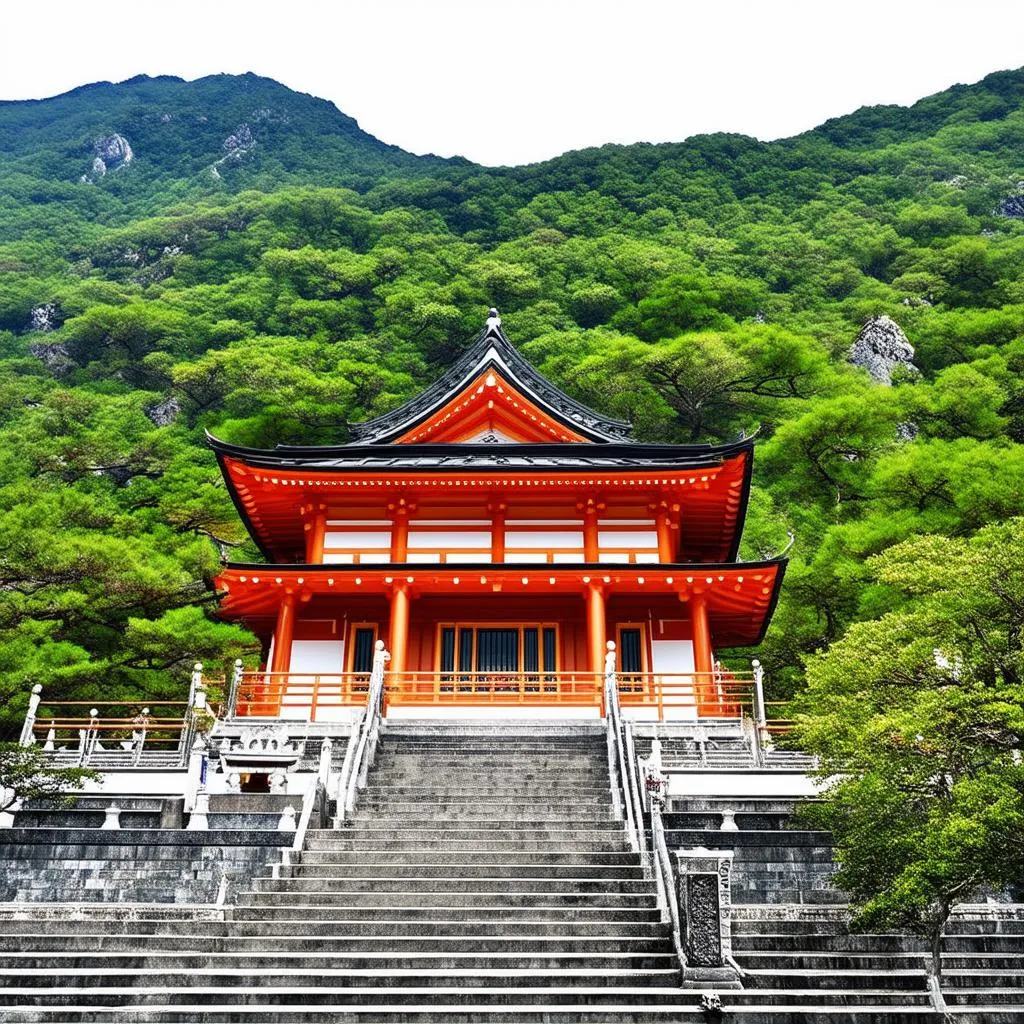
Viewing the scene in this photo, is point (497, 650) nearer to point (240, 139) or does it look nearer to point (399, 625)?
point (399, 625)

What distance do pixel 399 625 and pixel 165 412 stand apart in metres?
31.5

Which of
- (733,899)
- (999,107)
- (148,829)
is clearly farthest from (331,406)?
(999,107)

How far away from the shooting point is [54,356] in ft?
168

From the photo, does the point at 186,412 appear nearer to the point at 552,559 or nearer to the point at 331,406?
the point at 331,406

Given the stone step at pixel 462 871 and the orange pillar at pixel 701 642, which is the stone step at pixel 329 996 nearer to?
the stone step at pixel 462 871

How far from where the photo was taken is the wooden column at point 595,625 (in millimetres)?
18733

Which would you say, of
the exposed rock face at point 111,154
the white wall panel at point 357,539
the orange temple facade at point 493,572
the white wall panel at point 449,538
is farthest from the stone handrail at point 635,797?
the exposed rock face at point 111,154

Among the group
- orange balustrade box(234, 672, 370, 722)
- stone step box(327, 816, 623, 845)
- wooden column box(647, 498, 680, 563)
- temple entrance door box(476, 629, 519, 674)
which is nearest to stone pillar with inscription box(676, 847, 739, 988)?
stone step box(327, 816, 623, 845)

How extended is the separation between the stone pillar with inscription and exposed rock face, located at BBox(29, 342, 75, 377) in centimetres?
5059

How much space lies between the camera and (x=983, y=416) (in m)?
33.0

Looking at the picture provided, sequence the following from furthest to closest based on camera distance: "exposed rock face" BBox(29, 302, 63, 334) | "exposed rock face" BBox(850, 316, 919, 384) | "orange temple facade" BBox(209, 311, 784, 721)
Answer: "exposed rock face" BBox(29, 302, 63, 334) < "exposed rock face" BBox(850, 316, 919, 384) < "orange temple facade" BBox(209, 311, 784, 721)

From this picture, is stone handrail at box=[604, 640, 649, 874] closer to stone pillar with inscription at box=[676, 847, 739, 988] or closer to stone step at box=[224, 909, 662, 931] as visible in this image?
stone step at box=[224, 909, 662, 931]

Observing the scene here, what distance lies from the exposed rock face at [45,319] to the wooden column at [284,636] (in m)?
45.4

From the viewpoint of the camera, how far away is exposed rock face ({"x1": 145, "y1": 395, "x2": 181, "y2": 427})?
4553 centimetres
